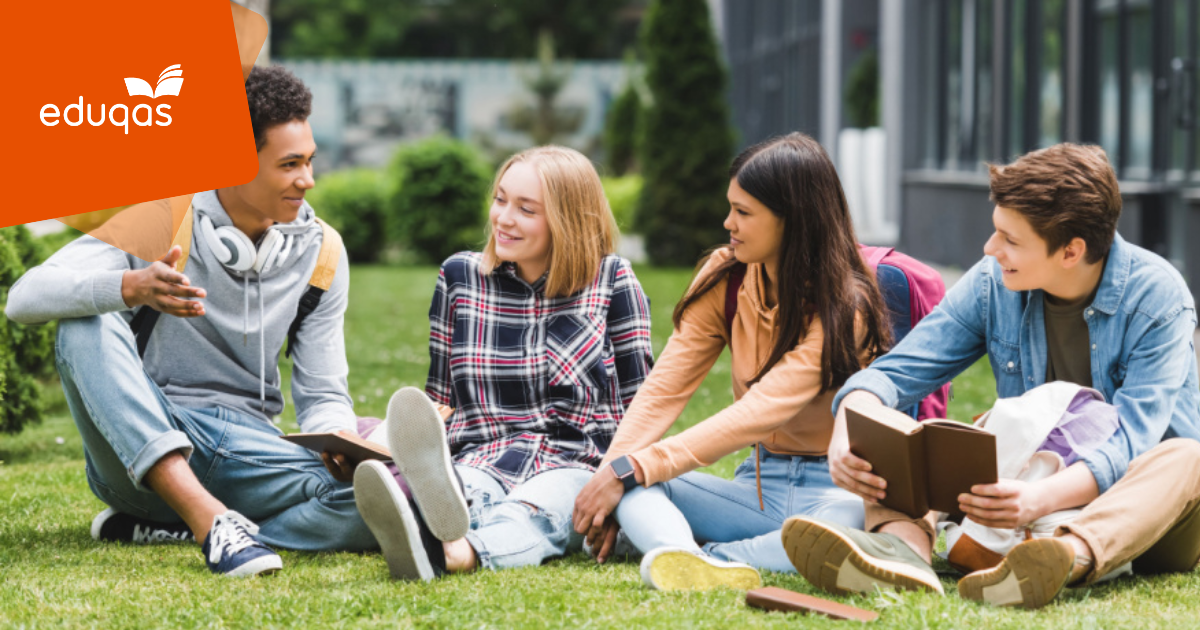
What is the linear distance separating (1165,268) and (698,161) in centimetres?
1458

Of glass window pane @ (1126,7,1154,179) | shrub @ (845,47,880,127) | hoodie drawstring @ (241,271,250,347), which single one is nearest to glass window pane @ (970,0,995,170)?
glass window pane @ (1126,7,1154,179)

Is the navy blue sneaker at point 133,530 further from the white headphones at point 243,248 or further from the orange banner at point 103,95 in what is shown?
the orange banner at point 103,95

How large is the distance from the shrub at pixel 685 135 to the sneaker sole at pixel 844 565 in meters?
14.8

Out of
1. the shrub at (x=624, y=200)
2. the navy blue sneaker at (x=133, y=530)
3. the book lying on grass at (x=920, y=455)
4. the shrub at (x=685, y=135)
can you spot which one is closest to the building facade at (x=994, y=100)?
the shrub at (x=685, y=135)

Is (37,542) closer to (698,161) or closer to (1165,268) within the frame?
(1165,268)

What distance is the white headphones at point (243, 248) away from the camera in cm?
370

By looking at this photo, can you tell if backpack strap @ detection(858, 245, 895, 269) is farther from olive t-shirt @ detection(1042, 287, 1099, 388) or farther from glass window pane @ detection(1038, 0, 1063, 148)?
glass window pane @ detection(1038, 0, 1063, 148)

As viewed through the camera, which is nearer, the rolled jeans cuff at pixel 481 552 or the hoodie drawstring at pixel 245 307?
the rolled jeans cuff at pixel 481 552

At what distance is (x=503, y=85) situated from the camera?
37.3 metres

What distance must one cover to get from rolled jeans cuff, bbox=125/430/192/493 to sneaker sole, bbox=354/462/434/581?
23.5 inches

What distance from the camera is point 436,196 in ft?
63.5

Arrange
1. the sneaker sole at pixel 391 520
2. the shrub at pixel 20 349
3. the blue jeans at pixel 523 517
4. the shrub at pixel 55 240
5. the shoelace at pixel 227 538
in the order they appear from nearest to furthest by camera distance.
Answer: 1. the sneaker sole at pixel 391 520
2. the shoelace at pixel 227 538
3. the blue jeans at pixel 523 517
4. the shrub at pixel 20 349
5. the shrub at pixel 55 240

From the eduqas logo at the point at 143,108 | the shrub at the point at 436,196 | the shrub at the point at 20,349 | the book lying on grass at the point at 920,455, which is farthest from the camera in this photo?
the shrub at the point at 436,196

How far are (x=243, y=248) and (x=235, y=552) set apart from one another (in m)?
0.91
